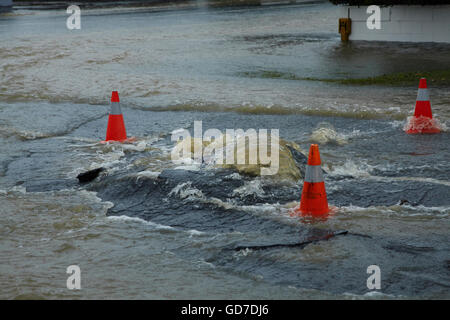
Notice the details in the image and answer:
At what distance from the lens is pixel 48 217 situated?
5.74m

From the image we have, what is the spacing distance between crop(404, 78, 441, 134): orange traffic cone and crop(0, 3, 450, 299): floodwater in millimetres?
239

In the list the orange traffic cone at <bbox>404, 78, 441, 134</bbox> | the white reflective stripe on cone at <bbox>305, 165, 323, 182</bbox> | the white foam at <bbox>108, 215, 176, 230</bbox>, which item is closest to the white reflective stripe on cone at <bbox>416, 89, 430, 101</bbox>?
the orange traffic cone at <bbox>404, 78, 441, 134</bbox>

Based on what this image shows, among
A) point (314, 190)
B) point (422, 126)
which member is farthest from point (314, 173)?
point (422, 126)

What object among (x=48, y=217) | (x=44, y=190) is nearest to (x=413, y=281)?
(x=48, y=217)

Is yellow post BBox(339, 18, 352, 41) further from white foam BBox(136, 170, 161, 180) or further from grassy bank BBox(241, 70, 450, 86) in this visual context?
white foam BBox(136, 170, 161, 180)

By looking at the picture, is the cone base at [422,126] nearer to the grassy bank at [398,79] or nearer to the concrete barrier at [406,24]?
the grassy bank at [398,79]

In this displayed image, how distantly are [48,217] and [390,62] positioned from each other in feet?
34.3

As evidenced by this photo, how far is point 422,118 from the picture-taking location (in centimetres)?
863

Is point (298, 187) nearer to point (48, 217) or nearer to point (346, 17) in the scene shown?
point (48, 217)

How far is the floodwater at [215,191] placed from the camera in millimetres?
4406

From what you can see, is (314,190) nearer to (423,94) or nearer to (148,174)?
(148,174)

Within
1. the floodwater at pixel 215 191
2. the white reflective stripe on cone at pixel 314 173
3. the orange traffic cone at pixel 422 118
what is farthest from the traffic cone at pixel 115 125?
the orange traffic cone at pixel 422 118

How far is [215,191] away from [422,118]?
3957 millimetres

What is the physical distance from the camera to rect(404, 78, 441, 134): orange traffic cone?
8531mm
